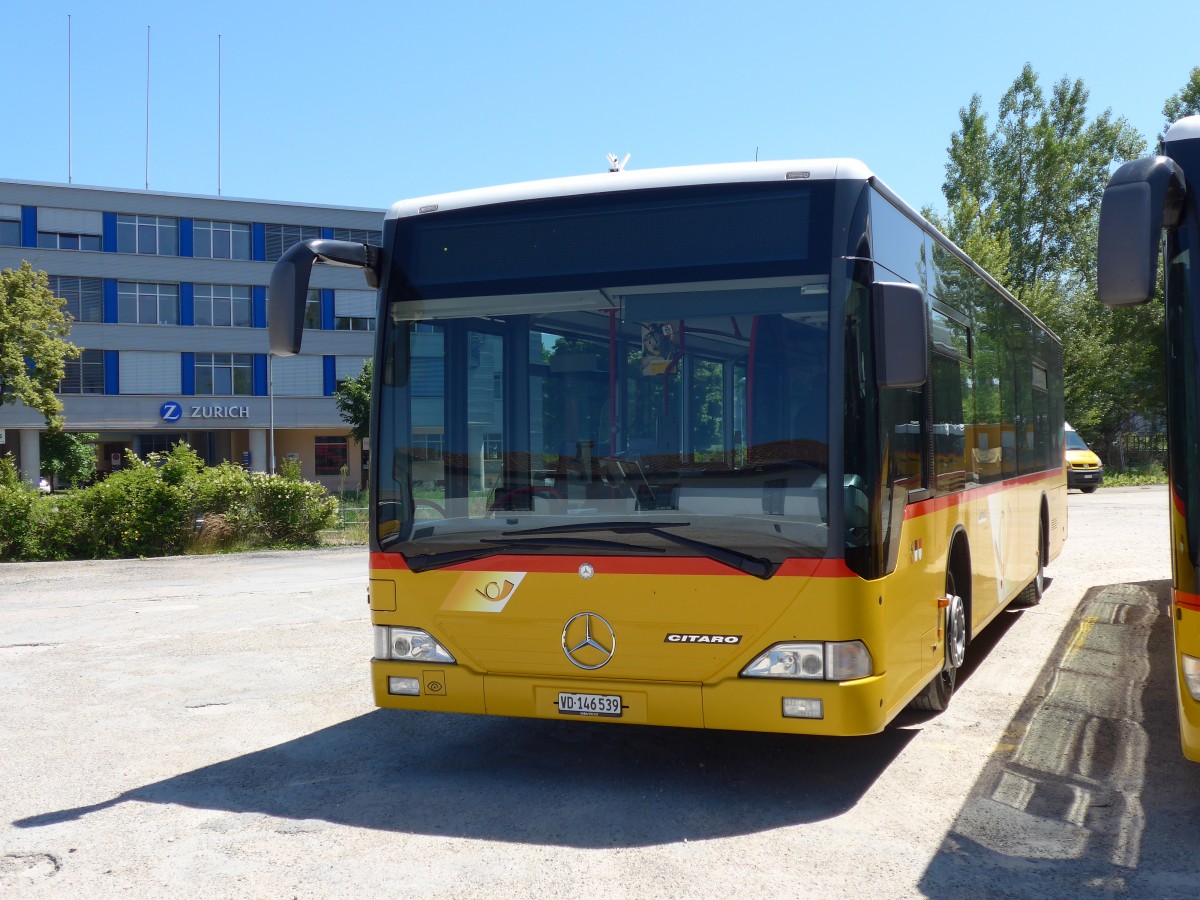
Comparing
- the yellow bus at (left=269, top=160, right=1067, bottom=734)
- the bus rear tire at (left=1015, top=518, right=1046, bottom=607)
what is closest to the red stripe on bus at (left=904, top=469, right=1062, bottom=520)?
the yellow bus at (left=269, top=160, right=1067, bottom=734)

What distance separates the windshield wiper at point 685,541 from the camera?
5570 mm

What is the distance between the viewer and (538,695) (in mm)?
5965

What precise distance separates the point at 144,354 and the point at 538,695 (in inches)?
2311

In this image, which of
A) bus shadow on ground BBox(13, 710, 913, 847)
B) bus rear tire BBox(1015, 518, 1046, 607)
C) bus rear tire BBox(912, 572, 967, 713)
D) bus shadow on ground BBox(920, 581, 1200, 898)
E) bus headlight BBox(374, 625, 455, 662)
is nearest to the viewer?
bus shadow on ground BBox(920, 581, 1200, 898)

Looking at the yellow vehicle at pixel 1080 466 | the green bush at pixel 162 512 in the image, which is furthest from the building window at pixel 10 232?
the yellow vehicle at pixel 1080 466

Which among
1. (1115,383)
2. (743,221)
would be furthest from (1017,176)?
(743,221)

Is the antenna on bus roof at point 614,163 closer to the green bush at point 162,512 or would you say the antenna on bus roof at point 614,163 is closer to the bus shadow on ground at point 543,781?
the bus shadow on ground at point 543,781

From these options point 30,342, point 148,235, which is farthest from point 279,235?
point 30,342

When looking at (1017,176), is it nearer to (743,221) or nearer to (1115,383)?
(1115,383)

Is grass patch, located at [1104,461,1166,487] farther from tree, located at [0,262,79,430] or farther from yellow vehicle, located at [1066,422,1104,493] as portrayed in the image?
tree, located at [0,262,79,430]

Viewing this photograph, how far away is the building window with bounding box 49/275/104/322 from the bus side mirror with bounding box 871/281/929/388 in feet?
193

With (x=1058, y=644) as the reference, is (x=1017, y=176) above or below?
above

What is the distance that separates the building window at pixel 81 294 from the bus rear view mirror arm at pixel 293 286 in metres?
57.2

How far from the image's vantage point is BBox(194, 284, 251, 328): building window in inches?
2419
